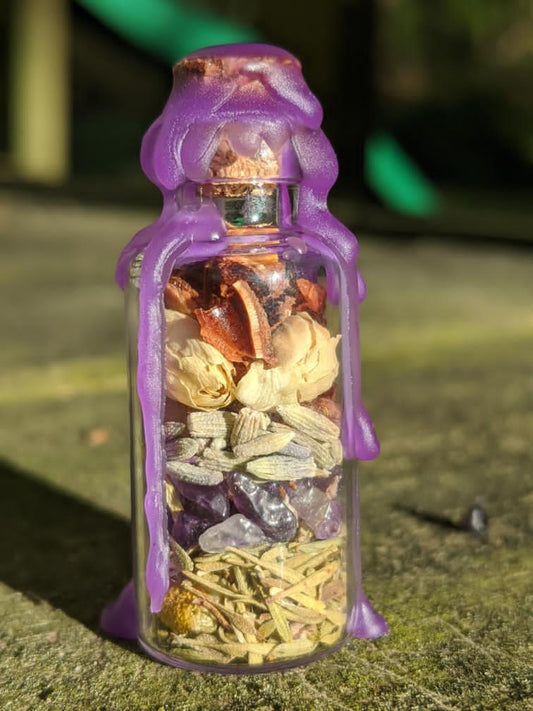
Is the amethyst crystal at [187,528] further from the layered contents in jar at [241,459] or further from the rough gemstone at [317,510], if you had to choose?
the rough gemstone at [317,510]

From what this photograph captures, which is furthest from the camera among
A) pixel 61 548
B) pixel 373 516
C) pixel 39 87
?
pixel 39 87

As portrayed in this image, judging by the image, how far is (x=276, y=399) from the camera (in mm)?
1133

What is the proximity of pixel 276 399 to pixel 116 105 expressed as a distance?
10.0 m

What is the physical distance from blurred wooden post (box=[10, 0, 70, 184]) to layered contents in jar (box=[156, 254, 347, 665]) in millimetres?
7641

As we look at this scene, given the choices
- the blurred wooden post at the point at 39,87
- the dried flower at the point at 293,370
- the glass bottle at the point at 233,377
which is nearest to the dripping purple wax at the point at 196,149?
the glass bottle at the point at 233,377

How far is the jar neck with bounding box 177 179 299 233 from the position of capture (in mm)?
1140

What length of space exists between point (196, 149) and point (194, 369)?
10.4 inches

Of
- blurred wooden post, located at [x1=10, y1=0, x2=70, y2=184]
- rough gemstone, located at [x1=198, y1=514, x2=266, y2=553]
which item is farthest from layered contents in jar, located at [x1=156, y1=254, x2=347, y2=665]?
blurred wooden post, located at [x1=10, y1=0, x2=70, y2=184]

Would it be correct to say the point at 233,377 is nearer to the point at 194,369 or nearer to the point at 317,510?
the point at 194,369

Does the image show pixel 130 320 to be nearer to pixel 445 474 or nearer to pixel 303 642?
pixel 303 642

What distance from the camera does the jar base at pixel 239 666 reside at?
1122mm

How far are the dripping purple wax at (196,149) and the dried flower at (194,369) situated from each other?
0.09 ft

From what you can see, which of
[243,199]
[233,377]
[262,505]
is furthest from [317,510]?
[243,199]

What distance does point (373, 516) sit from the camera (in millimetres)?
1642
